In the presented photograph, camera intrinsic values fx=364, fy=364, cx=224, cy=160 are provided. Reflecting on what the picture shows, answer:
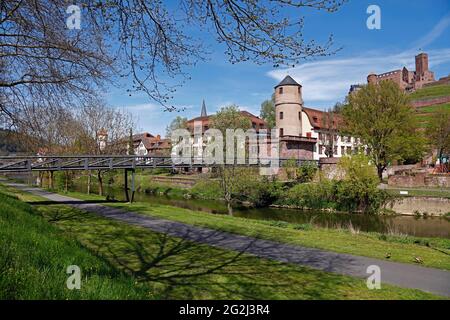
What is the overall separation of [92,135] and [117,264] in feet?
86.6

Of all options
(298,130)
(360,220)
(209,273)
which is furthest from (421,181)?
(209,273)

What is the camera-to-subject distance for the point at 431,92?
350 ft

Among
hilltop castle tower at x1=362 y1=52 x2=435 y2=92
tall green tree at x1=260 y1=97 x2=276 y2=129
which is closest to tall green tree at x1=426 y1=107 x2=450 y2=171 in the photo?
tall green tree at x1=260 y1=97 x2=276 y2=129

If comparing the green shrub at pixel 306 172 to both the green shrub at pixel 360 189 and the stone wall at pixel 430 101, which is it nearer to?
the green shrub at pixel 360 189

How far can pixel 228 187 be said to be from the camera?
3588 cm

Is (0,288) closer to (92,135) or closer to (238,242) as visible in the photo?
(238,242)

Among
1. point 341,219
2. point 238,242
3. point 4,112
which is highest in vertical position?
point 4,112

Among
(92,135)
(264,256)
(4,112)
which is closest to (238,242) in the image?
(264,256)

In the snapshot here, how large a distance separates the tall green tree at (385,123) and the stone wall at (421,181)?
98.7 inches

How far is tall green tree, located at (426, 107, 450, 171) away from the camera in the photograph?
51.3 m

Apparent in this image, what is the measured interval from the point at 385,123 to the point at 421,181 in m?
8.10

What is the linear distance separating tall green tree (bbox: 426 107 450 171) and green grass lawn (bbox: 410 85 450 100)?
53656 mm

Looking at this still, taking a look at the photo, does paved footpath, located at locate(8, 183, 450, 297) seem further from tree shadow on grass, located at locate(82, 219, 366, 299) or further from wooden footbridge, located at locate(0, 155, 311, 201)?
wooden footbridge, located at locate(0, 155, 311, 201)

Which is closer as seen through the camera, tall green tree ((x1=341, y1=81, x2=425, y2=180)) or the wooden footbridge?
the wooden footbridge
